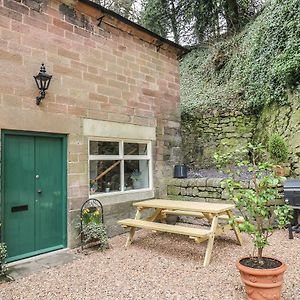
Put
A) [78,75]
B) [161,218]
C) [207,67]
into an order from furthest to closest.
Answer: [207,67], [161,218], [78,75]

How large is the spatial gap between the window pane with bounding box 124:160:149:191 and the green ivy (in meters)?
4.08

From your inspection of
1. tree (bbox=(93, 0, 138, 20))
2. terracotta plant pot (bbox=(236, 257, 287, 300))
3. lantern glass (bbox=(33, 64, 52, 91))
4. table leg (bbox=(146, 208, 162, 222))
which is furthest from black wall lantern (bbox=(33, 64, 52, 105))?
tree (bbox=(93, 0, 138, 20))

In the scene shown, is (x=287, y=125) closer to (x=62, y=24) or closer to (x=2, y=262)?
(x=62, y=24)

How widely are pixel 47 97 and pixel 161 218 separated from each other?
11.0 ft

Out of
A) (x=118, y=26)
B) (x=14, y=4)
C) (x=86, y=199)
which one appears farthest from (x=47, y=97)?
(x=118, y=26)

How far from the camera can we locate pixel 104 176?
614cm

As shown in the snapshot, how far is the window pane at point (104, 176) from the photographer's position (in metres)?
5.91

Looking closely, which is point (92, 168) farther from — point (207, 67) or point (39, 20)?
point (207, 67)

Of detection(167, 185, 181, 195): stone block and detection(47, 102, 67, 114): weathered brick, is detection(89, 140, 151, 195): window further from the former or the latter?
detection(47, 102, 67, 114): weathered brick

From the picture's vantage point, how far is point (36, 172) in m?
4.95

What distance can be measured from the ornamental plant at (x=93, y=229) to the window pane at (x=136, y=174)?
1256 millimetres

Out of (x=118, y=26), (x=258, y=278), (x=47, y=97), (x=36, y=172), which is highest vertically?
(x=118, y=26)

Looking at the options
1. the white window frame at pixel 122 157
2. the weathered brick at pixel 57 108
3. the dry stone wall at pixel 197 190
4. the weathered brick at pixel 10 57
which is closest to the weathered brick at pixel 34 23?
the weathered brick at pixel 10 57

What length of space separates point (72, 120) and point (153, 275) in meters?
3.02
